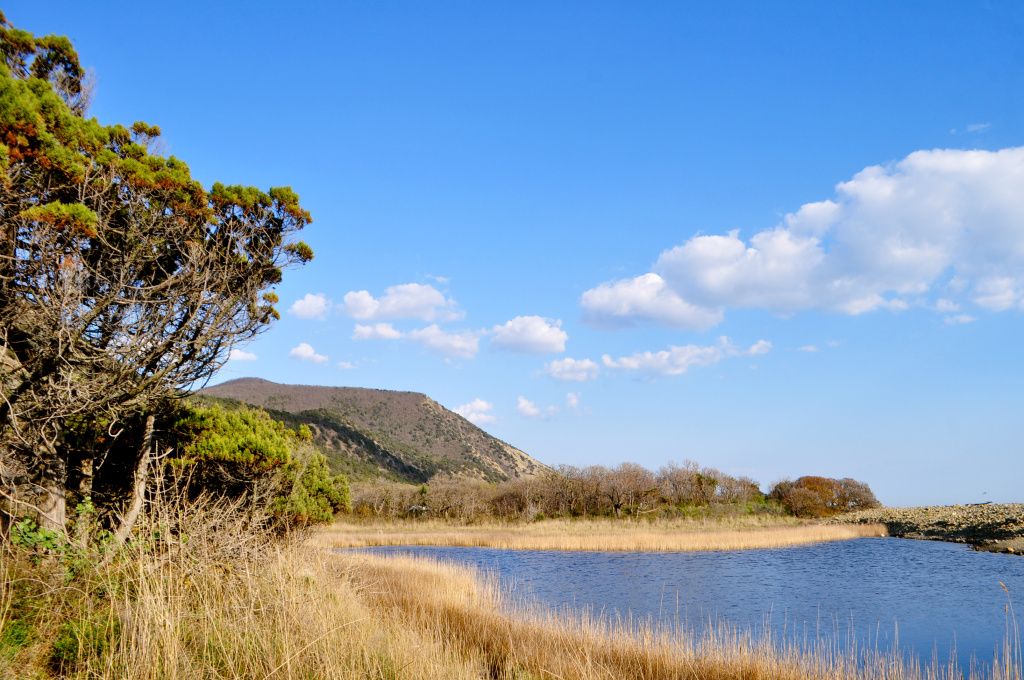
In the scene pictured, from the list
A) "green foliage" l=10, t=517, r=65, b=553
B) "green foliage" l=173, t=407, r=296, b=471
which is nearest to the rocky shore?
"green foliage" l=173, t=407, r=296, b=471

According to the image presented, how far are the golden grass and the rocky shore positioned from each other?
7.92ft

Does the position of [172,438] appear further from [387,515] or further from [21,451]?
[387,515]

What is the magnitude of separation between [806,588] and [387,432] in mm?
68618

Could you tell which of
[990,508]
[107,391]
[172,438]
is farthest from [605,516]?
[107,391]

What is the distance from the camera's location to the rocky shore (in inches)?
1187

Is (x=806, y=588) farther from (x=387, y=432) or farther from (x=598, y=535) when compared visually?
(x=387, y=432)

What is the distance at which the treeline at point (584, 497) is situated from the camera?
46.0m

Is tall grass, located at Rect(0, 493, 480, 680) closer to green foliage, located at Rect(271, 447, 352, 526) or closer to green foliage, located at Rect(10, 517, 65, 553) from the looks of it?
green foliage, located at Rect(10, 517, 65, 553)

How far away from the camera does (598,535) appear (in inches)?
1304

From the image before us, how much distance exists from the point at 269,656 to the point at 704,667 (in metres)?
5.32

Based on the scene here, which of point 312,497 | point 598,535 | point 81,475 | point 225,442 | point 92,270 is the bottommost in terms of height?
point 598,535

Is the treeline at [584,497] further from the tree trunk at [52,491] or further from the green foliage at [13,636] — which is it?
the green foliage at [13,636]

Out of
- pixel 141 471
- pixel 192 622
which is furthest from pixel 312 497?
pixel 192 622

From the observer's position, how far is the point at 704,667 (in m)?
7.91
